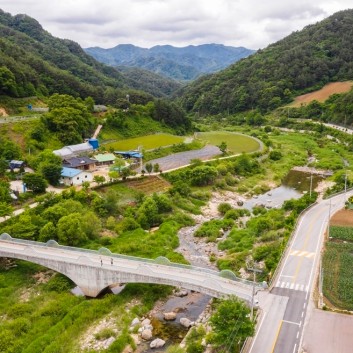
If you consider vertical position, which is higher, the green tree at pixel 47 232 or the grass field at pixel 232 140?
the grass field at pixel 232 140

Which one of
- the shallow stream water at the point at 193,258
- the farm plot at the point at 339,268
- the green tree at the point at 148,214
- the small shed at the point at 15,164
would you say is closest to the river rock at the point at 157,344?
the shallow stream water at the point at 193,258

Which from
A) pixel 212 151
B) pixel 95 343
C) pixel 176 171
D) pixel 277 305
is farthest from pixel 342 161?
pixel 95 343

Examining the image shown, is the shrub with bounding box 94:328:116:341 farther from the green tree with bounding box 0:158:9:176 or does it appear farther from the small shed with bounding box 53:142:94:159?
the small shed with bounding box 53:142:94:159

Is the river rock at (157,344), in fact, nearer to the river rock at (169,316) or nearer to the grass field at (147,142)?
the river rock at (169,316)

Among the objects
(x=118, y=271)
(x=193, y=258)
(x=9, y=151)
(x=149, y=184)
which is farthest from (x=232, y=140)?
(x=118, y=271)

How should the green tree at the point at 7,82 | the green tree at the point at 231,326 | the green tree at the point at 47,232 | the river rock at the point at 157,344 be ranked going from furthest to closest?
the green tree at the point at 7,82
the green tree at the point at 47,232
the river rock at the point at 157,344
the green tree at the point at 231,326

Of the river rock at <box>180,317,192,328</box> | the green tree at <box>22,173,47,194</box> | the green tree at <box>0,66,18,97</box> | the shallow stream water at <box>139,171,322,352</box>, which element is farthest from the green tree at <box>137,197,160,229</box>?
the green tree at <box>0,66,18,97</box>
